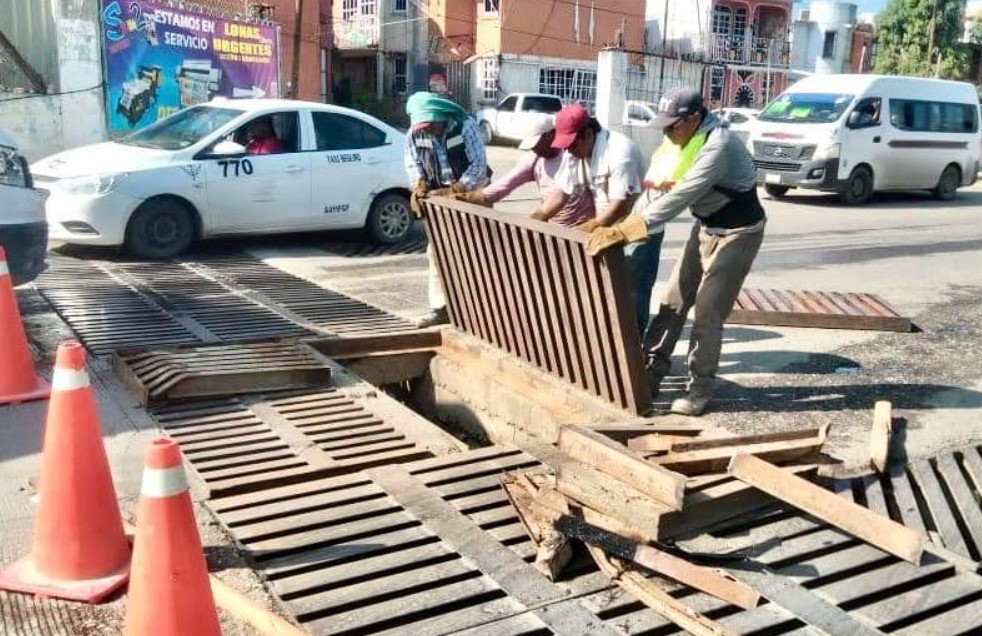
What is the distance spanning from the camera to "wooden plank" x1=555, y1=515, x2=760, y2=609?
3227mm

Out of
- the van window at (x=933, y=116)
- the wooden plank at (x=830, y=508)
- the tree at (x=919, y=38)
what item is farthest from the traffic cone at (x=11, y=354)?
the tree at (x=919, y=38)

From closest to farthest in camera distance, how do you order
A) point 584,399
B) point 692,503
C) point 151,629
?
1. point 151,629
2. point 692,503
3. point 584,399

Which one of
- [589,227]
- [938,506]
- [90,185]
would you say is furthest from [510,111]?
[938,506]

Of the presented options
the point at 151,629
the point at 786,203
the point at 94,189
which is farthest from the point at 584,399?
the point at 786,203

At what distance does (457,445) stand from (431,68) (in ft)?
107

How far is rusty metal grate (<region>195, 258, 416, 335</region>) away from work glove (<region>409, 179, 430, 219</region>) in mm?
968

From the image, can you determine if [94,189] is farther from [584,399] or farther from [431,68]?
[431,68]

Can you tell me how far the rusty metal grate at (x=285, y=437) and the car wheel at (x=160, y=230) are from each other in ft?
14.5

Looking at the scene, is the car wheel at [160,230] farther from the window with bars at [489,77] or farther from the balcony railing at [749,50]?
the balcony railing at [749,50]

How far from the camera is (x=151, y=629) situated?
2.67 m

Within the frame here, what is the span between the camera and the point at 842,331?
284 inches

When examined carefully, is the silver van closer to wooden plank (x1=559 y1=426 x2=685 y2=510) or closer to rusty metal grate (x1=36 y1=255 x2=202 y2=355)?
rusty metal grate (x1=36 y1=255 x2=202 y2=355)

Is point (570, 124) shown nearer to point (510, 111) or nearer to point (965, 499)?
point (965, 499)

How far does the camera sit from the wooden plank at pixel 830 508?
11.6 feet
